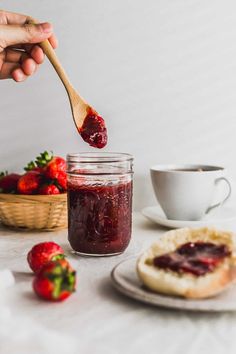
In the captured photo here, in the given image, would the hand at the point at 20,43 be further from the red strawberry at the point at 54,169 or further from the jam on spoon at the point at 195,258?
the jam on spoon at the point at 195,258

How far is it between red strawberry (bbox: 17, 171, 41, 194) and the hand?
31 cm

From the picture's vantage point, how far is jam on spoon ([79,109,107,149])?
157 centimetres

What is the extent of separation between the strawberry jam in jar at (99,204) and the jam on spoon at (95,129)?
122 millimetres

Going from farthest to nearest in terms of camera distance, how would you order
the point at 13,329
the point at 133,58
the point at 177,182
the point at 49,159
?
1. the point at 133,58
2. the point at 49,159
3. the point at 177,182
4. the point at 13,329

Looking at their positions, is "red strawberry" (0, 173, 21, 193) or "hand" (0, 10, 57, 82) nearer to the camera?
"hand" (0, 10, 57, 82)

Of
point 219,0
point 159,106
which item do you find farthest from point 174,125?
point 219,0

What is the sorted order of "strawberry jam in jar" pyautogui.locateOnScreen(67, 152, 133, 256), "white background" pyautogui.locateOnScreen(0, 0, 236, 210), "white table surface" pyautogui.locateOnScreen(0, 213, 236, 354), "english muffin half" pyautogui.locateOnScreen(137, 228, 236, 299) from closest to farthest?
"white table surface" pyautogui.locateOnScreen(0, 213, 236, 354) → "english muffin half" pyautogui.locateOnScreen(137, 228, 236, 299) → "strawberry jam in jar" pyautogui.locateOnScreen(67, 152, 133, 256) → "white background" pyautogui.locateOnScreen(0, 0, 236, 210)

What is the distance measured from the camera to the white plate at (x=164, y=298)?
979 mm

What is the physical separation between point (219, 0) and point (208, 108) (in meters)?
0.36

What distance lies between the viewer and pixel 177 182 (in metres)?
1.75

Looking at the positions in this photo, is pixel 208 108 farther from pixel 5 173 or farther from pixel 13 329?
pixel 13 329

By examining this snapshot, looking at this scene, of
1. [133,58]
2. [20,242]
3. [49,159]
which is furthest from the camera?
[133,58]

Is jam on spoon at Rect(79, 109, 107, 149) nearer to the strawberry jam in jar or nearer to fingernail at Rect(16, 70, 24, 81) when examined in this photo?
the strawberry jam in jar

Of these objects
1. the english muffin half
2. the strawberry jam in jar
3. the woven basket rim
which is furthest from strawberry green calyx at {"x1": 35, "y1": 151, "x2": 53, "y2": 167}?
the english muffin half
